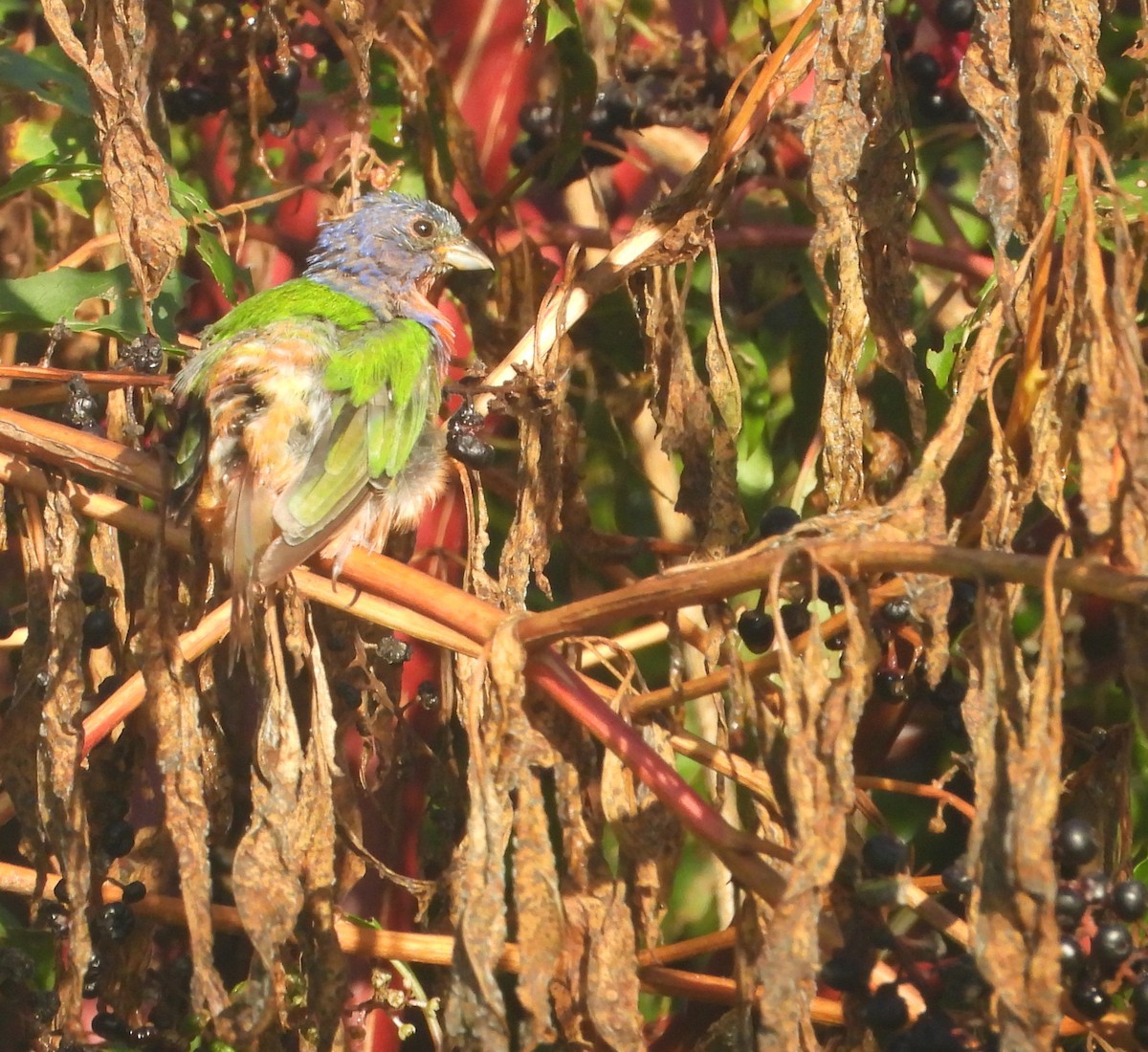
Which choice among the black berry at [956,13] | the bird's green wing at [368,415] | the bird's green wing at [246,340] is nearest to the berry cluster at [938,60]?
the black berry at [956,13]

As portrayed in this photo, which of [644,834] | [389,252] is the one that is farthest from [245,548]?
[389,252]

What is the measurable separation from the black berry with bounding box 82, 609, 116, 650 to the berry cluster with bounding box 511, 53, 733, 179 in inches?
63.6

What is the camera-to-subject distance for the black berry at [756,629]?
2.86 m

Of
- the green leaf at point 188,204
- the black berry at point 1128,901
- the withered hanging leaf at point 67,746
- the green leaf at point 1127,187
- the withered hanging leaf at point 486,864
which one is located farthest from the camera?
the green leaf at point 188,204

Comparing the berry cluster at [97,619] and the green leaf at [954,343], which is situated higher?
the green leaf at [954,343]

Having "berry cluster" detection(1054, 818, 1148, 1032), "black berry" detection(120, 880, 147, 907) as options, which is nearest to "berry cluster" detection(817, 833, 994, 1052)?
"berry cluster" detection(1054, 818, 1148, 1032)

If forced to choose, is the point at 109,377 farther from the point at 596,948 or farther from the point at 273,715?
the point at 596,948

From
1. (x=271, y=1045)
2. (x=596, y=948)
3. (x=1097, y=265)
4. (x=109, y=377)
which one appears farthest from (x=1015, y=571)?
(x=109, y=377)

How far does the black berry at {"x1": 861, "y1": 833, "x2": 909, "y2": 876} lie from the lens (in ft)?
7.27

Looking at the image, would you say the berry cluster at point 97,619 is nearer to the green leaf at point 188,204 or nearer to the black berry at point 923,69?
the green leaf at point 188,204

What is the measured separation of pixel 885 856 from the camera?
7.27ft

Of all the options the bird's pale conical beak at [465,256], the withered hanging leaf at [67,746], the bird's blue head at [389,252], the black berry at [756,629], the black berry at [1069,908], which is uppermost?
the bird's blue head at [389,252]

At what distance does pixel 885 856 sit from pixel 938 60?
2.32 m

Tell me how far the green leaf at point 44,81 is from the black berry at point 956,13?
2111 mm
